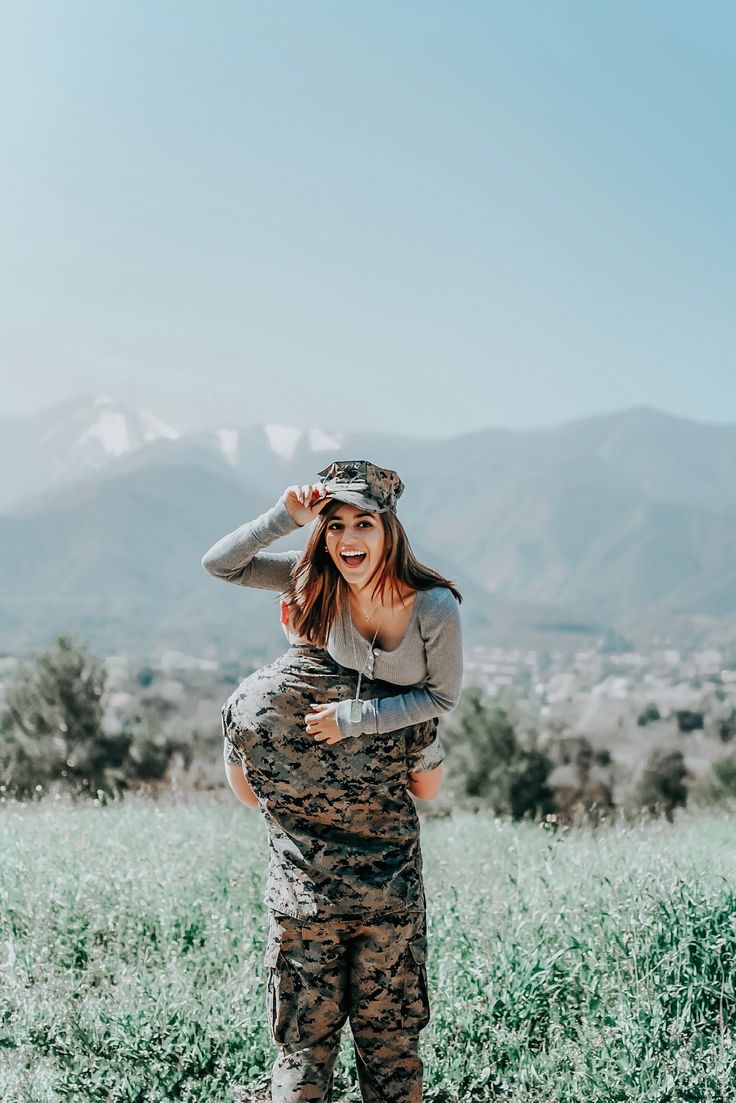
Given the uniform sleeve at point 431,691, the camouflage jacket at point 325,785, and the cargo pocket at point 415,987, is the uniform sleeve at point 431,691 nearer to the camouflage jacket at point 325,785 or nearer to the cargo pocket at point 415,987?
the camouflage jacket at point 325,785

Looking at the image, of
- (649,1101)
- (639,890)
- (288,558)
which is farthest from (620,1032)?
(288,558)

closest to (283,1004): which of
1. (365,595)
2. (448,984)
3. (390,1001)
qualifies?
(390,1001)

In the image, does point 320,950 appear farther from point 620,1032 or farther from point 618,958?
point 618,958

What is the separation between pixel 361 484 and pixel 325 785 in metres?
0.85

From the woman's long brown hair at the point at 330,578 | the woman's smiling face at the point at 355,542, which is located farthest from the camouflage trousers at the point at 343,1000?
the woman's smiling face at the point at 355,542

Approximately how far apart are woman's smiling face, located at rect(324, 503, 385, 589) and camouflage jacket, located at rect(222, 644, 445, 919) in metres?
0.28

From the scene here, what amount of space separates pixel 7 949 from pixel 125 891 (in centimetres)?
71

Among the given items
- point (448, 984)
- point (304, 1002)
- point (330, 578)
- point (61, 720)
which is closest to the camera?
point (304, 1002)

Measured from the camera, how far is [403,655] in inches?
100

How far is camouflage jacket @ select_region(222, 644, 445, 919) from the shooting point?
257cm

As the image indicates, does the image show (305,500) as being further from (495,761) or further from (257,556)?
(495,761)

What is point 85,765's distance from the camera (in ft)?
61.2

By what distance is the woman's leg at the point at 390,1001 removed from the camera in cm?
255

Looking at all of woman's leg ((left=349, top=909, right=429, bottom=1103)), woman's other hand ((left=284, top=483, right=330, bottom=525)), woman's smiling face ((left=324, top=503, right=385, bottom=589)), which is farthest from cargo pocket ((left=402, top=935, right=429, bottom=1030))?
woman's other hand ((left=284, top=483, right=330, bottom=525))
